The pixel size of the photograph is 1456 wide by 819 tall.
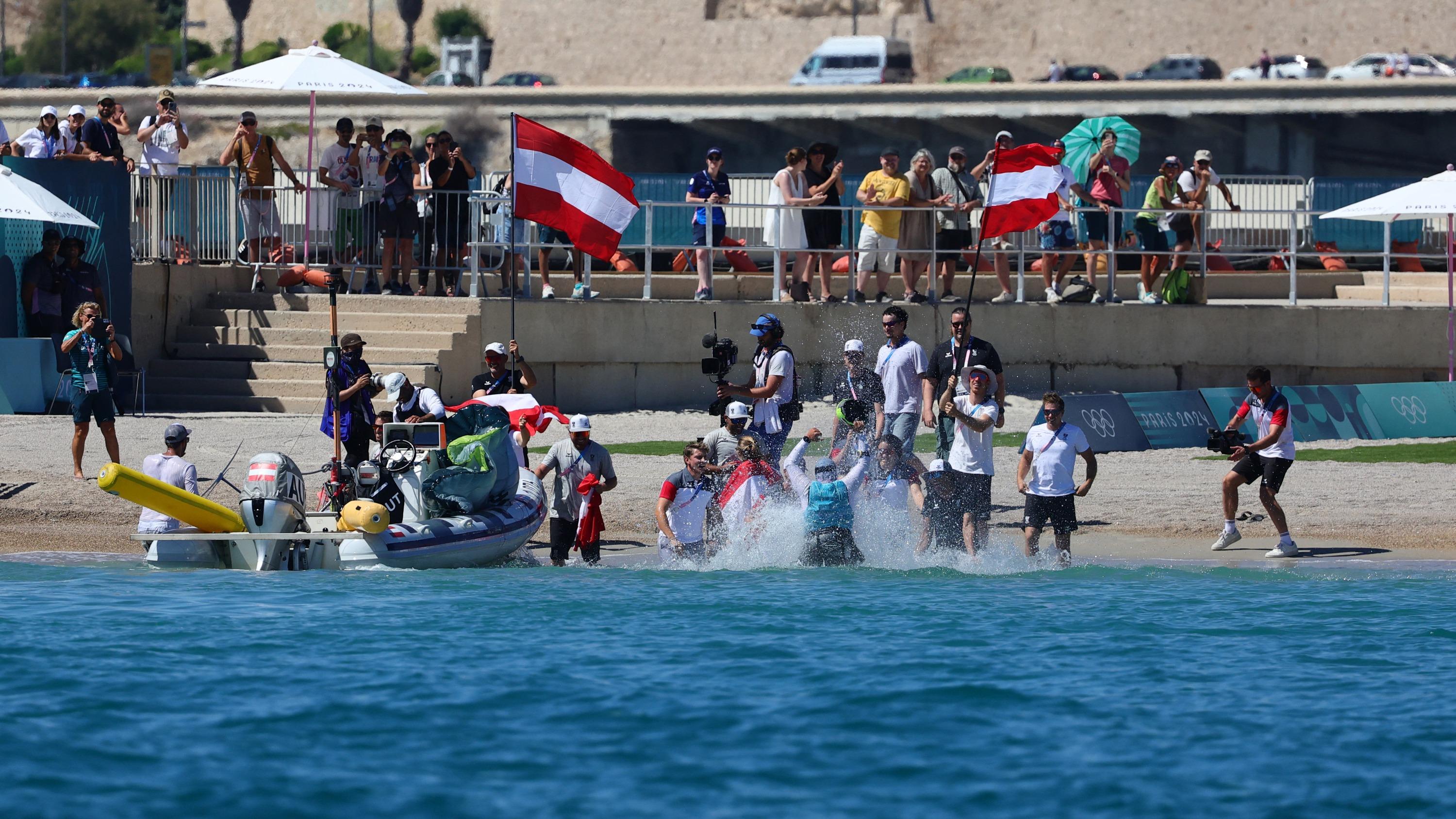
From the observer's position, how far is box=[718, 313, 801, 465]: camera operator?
1571 centimetres

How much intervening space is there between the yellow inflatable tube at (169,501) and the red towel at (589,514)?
8.58 ft

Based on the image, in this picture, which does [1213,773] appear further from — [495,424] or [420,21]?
[420,21]

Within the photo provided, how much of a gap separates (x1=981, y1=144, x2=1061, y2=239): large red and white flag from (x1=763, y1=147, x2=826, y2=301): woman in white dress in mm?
4457

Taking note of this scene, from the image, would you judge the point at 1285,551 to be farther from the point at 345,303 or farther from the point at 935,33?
the point at 935,33

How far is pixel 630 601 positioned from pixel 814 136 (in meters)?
46.0

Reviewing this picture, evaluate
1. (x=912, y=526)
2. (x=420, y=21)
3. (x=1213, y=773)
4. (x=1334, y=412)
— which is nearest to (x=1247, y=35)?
(x=420, y=21)

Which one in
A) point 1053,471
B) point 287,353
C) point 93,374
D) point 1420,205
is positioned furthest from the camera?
point 287,353

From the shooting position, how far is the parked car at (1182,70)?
63.5 metres

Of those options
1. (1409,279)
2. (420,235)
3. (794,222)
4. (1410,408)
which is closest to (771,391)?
(794,222)

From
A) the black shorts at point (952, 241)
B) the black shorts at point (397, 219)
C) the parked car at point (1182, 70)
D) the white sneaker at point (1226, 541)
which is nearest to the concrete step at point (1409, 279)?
the black shorts at point (952, 241)

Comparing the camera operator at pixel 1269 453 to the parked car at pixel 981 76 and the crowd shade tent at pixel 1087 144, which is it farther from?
the parked car at pixel 981 76

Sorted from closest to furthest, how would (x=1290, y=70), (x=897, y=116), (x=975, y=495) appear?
1. (x=975, y=495)
2. (x=897, y=116)
3. (x=1290, y=70)

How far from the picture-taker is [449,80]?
66312 millimetres

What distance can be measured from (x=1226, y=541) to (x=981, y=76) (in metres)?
51.9
